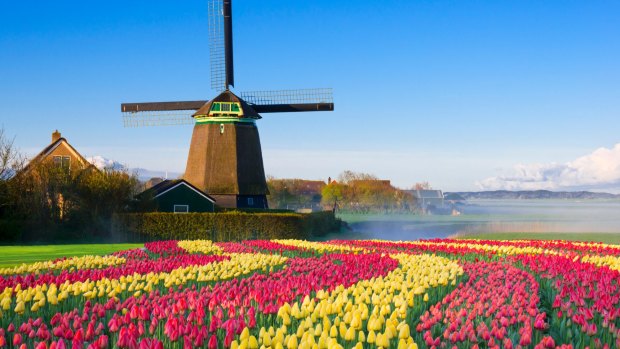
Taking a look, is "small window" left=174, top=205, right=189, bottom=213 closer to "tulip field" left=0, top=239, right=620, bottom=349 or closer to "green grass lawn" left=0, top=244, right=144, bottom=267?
"green grass lawn" left=0, top=244, right=144, bottom=267

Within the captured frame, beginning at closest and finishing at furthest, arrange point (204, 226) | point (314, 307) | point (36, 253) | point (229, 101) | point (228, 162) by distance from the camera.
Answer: point (314, 307) → point (36, 253) → point (204, 226) → point (228, 162) → point (229, 101)

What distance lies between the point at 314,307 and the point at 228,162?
1142 inches

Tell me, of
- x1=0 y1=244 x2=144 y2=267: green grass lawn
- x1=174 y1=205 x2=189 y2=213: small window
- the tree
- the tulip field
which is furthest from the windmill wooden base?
the tulip field

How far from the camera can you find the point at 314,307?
8258 millimetres

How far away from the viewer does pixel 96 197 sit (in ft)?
108

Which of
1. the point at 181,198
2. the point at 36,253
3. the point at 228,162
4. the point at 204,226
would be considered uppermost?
the point at 228,162

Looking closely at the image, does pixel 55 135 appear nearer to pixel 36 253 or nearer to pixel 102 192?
pixel 102 192

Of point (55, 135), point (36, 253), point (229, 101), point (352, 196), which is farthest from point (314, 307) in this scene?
point (352, 196)

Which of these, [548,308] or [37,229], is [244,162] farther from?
[548,308]

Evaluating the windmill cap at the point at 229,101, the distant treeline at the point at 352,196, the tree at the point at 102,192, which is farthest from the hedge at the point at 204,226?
the distant treeline at the point at 352,196

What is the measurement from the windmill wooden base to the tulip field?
2316 cm

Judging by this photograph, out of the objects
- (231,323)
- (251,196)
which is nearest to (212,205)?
(251,196)

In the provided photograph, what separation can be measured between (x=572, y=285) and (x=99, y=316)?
656 centimetres

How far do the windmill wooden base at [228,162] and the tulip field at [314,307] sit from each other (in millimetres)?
23158
